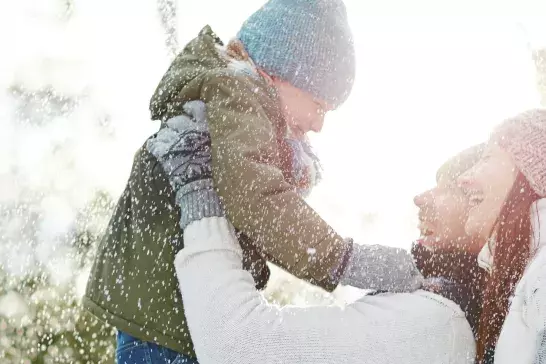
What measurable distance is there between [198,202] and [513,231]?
0.95 metres

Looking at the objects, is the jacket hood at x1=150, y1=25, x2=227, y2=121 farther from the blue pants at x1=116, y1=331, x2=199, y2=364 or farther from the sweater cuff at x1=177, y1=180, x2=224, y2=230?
the blue pants at x1=116, y1=331, x2=199, y2=364

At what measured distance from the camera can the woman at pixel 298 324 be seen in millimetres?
1534

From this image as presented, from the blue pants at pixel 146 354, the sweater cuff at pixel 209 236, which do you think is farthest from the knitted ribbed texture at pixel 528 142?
the blue pants at pixel 146 354

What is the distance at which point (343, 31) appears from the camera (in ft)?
7.83

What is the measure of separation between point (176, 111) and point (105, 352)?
35.0 feet

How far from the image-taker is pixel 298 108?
7.47 feet

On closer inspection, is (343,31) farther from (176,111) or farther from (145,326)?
(145,326)

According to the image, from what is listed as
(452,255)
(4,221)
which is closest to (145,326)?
(452,255)

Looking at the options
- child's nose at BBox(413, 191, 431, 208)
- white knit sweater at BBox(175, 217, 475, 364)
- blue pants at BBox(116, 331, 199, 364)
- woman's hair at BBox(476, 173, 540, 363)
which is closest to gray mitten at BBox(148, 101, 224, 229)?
white knit sweater at BBox(175, 217, 475, 364)

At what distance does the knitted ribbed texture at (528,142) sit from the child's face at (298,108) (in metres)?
0.65

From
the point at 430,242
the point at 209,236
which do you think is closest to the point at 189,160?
the point at 209,236

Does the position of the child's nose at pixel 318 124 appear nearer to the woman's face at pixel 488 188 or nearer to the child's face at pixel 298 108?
the child's face at pixel 298 108

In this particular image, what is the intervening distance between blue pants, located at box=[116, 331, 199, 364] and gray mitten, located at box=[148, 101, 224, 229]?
0.39m

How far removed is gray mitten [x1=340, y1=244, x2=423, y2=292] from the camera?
1682 mm
